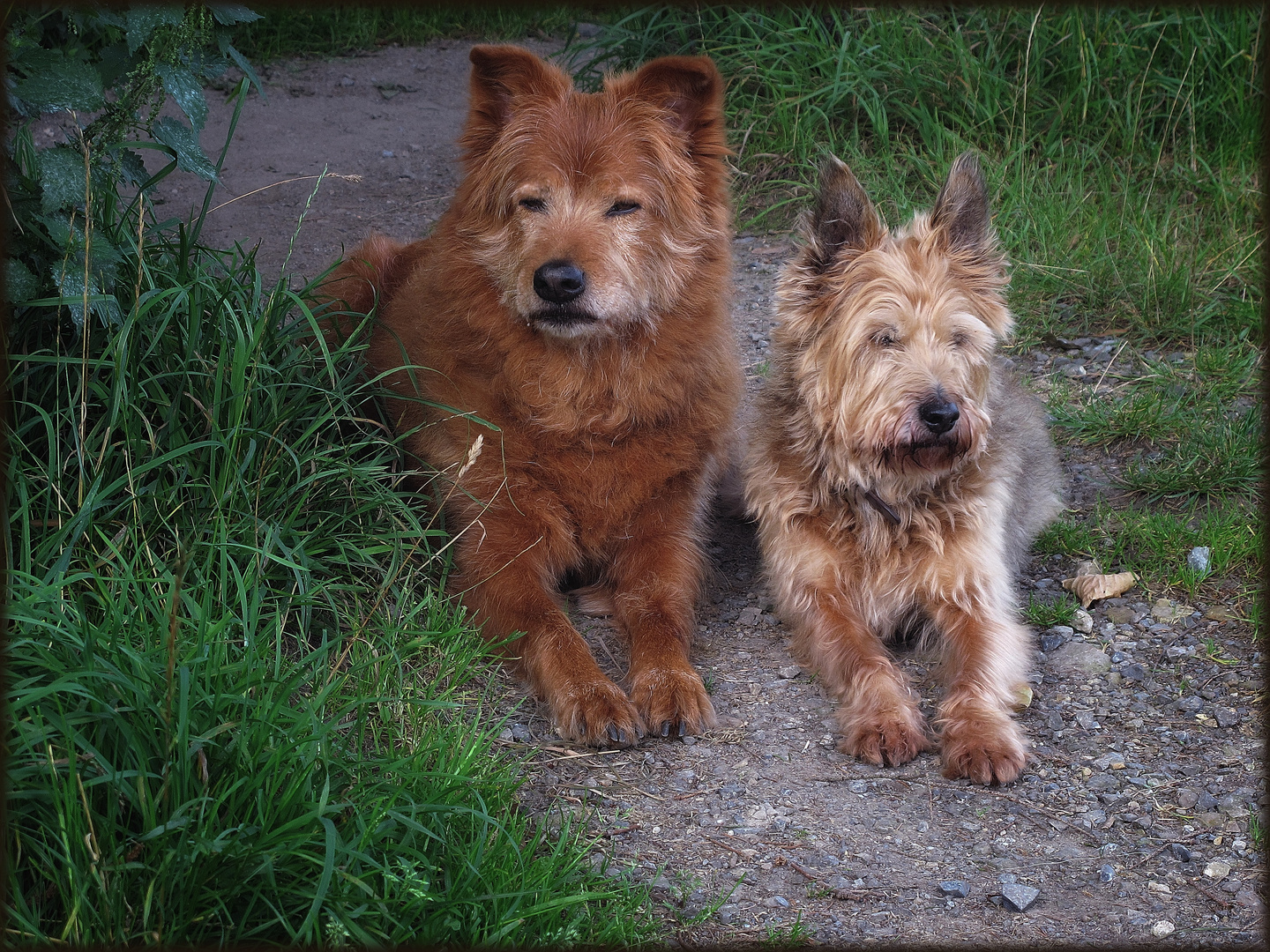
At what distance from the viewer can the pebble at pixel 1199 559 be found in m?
4.18

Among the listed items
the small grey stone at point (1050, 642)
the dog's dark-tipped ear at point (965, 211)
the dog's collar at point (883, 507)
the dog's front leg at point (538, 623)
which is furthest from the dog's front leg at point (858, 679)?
the dog's dark-tipped ear at point (965, 211)

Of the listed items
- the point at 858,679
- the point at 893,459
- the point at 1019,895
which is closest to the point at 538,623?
the point at 858,679

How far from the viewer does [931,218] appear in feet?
12.7

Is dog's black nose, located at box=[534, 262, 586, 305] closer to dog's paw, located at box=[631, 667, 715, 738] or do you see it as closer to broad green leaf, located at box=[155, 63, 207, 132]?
broad green leaf, located at box=[155, 63, 207, 132]

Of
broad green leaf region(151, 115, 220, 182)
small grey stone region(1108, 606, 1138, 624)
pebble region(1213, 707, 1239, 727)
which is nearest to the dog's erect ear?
broad green leaf region(151, 115, 220, 182)

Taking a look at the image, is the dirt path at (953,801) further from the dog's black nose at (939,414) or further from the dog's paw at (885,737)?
the dog's black nose at (939,414)

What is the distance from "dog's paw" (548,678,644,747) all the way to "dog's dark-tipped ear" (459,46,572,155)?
1.92 meters

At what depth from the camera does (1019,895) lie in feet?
9.06

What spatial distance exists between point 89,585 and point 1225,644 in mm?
3593

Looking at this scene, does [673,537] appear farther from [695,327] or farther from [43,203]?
[43,203]

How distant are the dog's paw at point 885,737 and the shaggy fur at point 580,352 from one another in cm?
44

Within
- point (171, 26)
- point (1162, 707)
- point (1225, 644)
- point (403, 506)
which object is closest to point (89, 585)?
point (403, 506)

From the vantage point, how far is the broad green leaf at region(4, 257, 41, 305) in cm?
323

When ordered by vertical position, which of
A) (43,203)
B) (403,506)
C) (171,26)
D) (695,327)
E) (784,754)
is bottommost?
(784,754)
